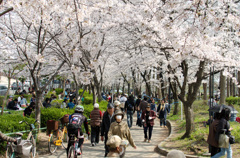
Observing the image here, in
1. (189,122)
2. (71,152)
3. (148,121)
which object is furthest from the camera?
(148,121)

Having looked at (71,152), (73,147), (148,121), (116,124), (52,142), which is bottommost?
(52,142)

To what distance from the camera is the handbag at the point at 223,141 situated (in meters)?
5.90

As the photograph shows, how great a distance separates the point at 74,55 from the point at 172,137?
17.4 feet

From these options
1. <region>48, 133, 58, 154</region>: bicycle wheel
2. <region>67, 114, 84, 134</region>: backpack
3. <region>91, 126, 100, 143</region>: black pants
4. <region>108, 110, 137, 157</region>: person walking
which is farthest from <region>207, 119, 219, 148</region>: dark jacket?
<region>48, 133, 58, 154</region>: bicycle wheel

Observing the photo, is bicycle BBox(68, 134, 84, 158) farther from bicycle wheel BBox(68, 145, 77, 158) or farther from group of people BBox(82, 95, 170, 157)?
group of people BBox(82, 95, 170, 157)

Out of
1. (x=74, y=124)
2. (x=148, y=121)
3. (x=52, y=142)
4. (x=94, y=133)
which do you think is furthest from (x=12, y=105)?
(x=74, y=124)

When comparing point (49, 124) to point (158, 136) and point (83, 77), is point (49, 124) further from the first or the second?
point (158, 136)

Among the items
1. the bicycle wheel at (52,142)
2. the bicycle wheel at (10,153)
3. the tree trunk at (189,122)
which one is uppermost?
the tree trunk at (189,122)

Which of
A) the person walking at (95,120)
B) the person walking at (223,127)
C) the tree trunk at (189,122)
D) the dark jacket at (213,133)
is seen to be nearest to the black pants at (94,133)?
the person walking at (95,120)

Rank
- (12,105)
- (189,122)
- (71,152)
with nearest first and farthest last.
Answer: (71,152) → (189,122) → (12,105)

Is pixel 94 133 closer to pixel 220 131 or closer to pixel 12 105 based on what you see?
pixel 220 131

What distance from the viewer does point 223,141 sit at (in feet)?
19.4

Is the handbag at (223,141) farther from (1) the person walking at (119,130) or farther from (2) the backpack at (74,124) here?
(2) the backpack at (74,124)

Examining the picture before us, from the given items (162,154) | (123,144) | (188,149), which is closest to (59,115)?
(162,154)
